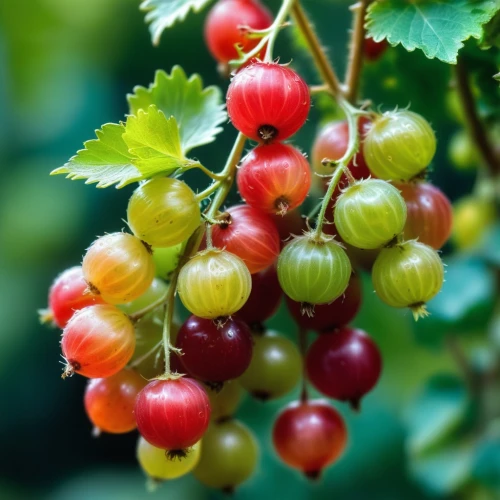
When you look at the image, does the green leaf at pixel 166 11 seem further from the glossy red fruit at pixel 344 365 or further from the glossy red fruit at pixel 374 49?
the glossy red fruit at pixel 344 365

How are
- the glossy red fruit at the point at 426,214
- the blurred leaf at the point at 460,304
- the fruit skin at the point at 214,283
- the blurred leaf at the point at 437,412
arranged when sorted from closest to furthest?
1. the fruit skin at the point at 214,283
2. the glossy red fruit at the point at 426,214
3. the blurred leaf at the point at 460,304
4. the blurred leaf at the point at 437,412

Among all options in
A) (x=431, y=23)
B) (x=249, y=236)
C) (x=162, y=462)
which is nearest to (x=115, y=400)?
(x=162, y=462)

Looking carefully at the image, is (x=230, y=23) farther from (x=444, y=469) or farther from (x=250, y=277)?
(x=444, y=469)

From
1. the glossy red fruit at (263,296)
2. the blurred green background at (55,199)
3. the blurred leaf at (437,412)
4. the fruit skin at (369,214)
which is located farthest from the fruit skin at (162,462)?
the blurred green background at (55,199)

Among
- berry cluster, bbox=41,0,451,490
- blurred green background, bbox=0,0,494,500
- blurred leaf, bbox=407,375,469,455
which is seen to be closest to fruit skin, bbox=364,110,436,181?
berry cluster, bbox=41,0,451,490

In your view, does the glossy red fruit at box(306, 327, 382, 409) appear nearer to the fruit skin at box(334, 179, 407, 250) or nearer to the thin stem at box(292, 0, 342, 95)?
the fruit skin at box(334, 179, 407, 250)

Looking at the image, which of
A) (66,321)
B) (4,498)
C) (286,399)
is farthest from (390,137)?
(4,498)
